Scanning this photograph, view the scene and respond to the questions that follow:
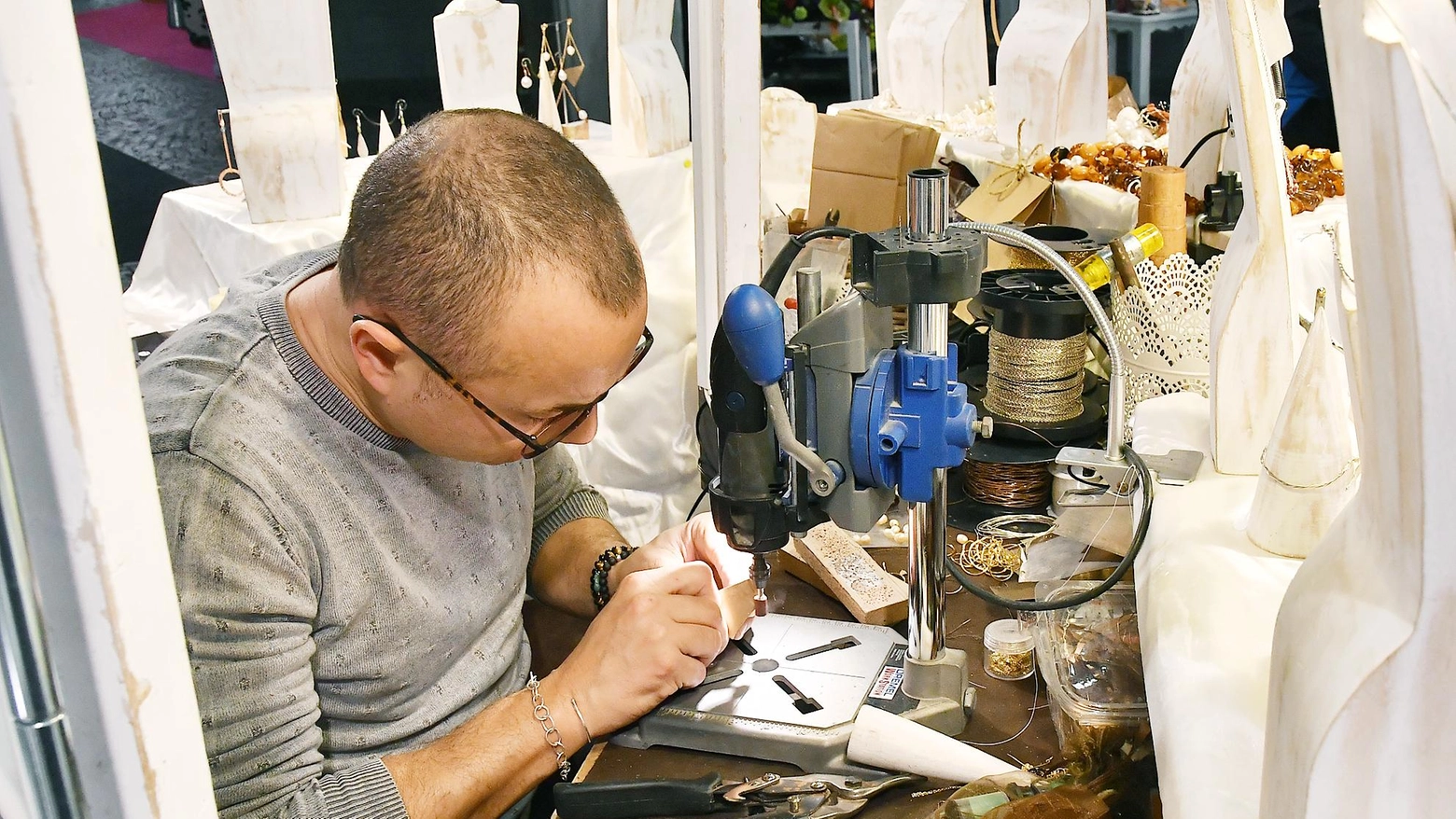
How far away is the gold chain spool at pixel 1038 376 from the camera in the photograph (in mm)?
1671

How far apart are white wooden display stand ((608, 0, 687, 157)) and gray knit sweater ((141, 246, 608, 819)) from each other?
1579 millimetres

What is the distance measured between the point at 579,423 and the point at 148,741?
0.82m

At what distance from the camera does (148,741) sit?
48cm

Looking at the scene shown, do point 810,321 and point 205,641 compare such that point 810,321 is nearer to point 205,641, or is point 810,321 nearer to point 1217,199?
point 205,641

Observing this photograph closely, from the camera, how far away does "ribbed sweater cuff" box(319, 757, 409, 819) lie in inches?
46.6

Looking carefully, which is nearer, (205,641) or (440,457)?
(205,641)

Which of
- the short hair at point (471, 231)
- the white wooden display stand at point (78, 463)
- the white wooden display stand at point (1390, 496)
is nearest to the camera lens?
the white wooden display stand at point (78, 463)

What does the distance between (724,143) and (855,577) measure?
101cm

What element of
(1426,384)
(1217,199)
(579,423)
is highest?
(1426,384)

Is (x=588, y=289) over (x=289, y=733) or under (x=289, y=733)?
over

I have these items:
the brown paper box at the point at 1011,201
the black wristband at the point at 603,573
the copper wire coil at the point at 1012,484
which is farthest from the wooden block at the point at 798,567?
the brown paper box at the point at 1011,201

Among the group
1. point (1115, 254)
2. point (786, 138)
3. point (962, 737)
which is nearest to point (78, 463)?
point (962, 737)

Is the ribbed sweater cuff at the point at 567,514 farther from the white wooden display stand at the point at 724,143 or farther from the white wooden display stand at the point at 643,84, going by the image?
the white wooden display stand at the point at 643,84

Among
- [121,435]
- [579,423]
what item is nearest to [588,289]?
[579,423]
